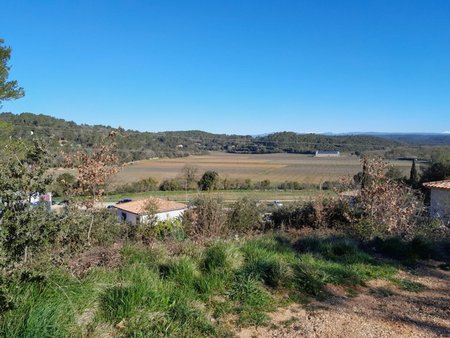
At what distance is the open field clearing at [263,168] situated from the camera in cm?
4591

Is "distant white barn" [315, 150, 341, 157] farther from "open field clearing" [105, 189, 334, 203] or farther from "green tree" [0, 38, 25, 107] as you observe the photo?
"green tree" [0, 38, 25, 107]

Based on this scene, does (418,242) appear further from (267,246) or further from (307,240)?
(267,246)

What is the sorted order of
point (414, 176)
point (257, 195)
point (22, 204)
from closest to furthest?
1. point (22, 204)
2. point (414, 176)
3. point (257, 195)

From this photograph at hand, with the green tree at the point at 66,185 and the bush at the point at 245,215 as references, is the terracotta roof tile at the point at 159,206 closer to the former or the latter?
the bush at the point at 245,215

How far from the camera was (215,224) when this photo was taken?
7.50 meters

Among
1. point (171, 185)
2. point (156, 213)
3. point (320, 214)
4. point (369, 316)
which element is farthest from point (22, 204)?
point (171, 185)

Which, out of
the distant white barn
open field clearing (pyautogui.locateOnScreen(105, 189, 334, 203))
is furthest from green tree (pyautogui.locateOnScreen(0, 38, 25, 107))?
the distant white barn

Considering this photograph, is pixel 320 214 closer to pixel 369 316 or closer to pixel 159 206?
pixel 159 206

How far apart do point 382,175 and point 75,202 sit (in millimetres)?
7052

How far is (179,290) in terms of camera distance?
143 inches

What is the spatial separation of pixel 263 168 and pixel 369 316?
53.2 meters

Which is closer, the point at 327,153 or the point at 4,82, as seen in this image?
the point at 4,82

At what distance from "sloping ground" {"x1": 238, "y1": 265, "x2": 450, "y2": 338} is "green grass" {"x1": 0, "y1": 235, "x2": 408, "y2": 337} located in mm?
153

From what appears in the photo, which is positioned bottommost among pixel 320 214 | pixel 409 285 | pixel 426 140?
pixel 320 214
